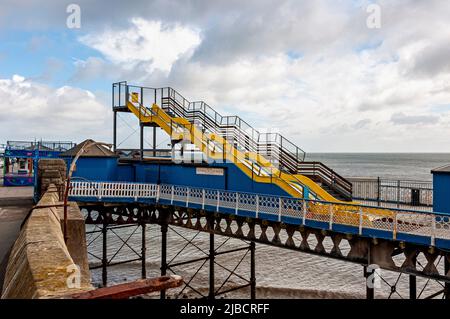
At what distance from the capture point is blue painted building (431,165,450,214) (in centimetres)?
1298

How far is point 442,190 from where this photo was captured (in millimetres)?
13156

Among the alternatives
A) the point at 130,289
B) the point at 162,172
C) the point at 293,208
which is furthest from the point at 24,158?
the point at 130,289

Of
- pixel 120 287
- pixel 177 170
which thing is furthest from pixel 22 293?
pixel 177 170

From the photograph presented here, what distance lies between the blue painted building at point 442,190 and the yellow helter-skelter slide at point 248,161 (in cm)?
202

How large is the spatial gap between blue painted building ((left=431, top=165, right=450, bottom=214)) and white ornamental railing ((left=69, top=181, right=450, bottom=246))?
1.51 ft

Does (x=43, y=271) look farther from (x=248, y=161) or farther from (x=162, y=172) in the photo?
(x=162, y=172)

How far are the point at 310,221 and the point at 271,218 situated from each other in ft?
5.97

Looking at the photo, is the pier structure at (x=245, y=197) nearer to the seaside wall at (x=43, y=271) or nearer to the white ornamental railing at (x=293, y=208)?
the white ornamental railing at (x=293, y=208)

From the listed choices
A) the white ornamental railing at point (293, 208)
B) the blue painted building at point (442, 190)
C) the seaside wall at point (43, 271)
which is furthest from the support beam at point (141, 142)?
the blue painted building at point (442, 190)

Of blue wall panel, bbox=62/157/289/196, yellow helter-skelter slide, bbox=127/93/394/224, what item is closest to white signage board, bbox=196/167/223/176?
blue wall panel, bbox=62/157/289/196

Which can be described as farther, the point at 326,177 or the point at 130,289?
the point at 326,177

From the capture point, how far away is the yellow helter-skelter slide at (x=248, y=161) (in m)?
14.0

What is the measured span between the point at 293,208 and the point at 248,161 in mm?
4095
